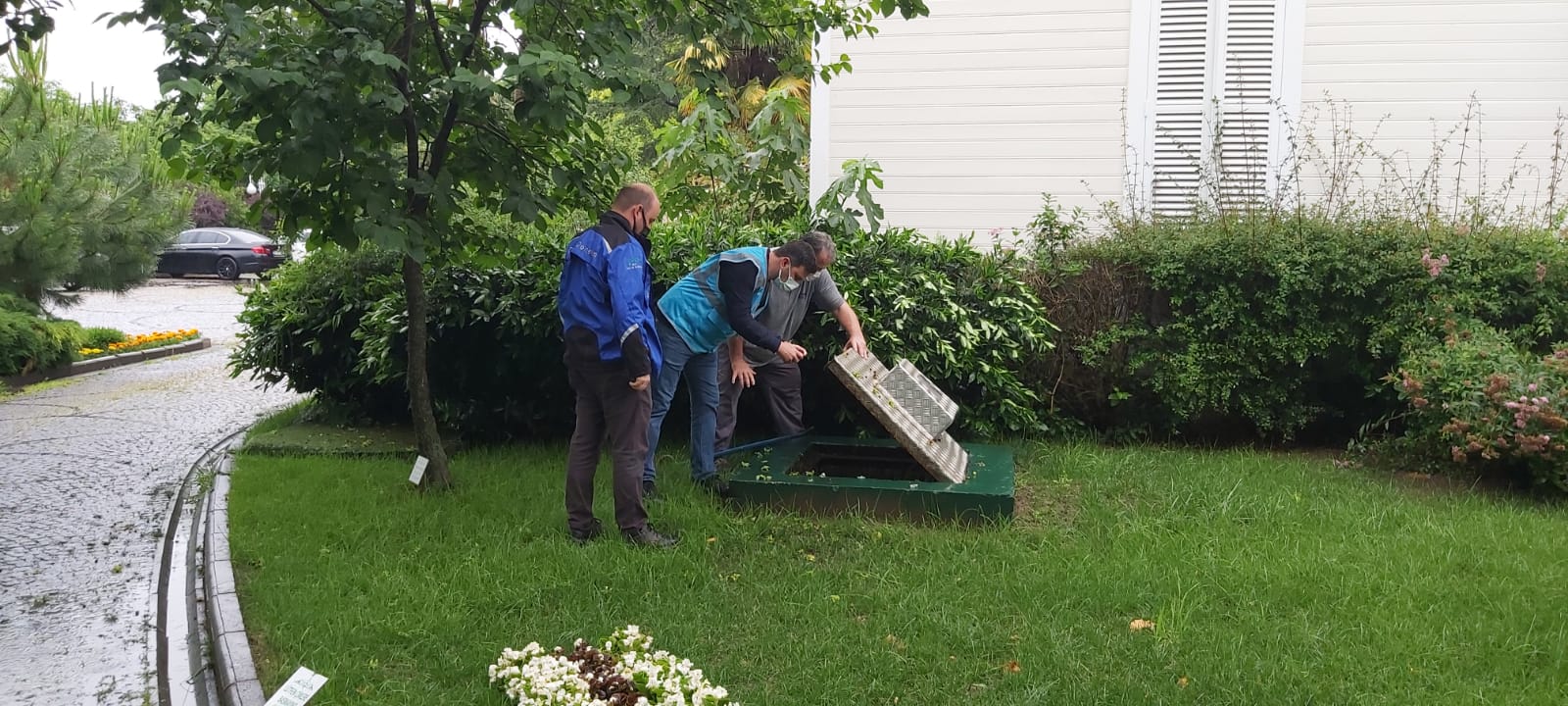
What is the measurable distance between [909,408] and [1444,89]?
559 centimetres

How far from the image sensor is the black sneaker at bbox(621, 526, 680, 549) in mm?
4910

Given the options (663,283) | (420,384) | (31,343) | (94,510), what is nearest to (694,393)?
(663,283)

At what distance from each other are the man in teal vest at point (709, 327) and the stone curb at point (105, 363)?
31.2ft

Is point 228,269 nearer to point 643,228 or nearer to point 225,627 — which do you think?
point 643,228

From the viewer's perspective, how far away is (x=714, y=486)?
5.78m

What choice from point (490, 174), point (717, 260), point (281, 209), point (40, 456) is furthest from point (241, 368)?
point (717, 260)

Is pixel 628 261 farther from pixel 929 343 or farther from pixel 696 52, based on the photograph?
pixel 929 343

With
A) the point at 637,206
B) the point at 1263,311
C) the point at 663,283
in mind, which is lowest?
the point at 1263,311

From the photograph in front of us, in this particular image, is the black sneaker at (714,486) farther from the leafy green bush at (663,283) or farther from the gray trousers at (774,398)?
the leafy green bush at (663,283)

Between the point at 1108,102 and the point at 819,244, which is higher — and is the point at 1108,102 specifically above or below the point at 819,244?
above

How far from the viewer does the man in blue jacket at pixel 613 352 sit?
4742 mm

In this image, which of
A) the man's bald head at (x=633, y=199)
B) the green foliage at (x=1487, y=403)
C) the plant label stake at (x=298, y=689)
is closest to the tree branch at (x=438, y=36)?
the man's bald head at (x=633, y=199)

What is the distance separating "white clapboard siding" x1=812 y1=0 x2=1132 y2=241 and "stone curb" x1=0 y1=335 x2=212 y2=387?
919 cm

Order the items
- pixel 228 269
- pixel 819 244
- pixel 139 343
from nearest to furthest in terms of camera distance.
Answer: pixel 819 244 < pixel 139 343 < pixel 228 269
